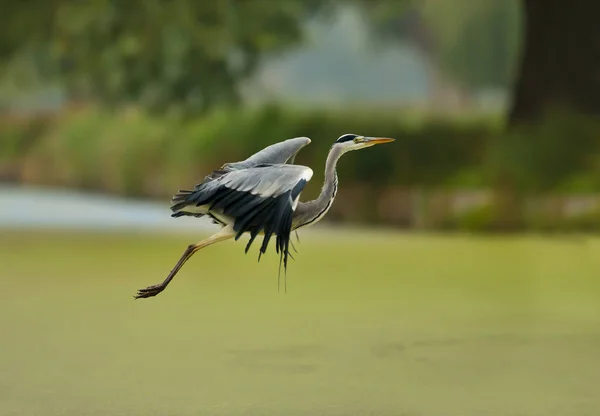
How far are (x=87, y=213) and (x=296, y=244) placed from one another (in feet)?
20.6

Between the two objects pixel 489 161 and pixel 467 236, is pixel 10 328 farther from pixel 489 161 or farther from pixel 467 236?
pixel 489 161

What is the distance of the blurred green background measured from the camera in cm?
674

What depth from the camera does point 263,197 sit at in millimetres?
5172

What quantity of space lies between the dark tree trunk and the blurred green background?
0.03 meters

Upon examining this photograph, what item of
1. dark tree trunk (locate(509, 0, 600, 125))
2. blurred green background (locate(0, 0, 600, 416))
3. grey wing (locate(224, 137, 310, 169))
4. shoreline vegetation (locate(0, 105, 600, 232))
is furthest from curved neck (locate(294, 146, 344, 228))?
dark tree trunk (locate(509, 0, 600, 125))

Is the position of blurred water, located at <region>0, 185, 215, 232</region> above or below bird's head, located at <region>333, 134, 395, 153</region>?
above

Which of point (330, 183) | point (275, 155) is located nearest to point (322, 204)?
point (330, 183)

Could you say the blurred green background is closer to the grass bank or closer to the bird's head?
the grass bank

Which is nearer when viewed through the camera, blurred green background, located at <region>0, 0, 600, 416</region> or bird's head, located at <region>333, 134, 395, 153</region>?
bird's head, located at <region>333, 134, 395, 153</region>

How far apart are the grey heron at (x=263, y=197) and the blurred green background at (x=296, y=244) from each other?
1.02m

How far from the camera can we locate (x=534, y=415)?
19.4 ft

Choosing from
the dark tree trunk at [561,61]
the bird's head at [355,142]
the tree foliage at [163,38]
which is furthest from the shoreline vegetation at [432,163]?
the bird's head at [355,142]

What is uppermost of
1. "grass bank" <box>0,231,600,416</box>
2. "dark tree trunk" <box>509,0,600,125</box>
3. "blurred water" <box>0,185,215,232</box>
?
"dark tree trunk" <box>509,0,600,125</box>

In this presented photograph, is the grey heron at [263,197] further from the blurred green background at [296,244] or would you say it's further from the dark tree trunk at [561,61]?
the dark tree trunk at [561,61]
